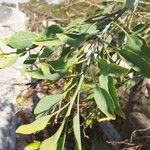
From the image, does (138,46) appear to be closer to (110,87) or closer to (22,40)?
(110,87)

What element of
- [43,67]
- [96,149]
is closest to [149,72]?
[43,67]

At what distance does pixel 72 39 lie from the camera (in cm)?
83

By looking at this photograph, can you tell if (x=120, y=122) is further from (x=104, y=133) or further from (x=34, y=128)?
(x=34, y=128)

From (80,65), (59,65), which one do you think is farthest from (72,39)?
(80,65)

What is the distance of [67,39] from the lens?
2.73 ft

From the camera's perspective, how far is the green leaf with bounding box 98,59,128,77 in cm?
78

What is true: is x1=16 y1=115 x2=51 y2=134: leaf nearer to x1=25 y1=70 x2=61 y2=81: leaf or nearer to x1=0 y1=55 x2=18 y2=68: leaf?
x1=25 y1=70 x2=61 y2=81: leaf

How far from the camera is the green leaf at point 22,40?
939mm

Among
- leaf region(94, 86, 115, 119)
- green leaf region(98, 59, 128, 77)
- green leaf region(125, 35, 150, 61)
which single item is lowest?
leaf region(94, 86, 115, 119)

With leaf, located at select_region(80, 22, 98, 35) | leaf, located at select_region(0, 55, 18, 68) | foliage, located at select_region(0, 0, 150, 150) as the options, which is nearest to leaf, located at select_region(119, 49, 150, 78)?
foliage, located at select_region(0, 0, 150, 150)

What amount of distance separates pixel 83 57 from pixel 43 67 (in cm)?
8

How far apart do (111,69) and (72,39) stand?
0.09 meters

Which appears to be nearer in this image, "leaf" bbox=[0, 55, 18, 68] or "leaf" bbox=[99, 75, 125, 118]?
"leaf" bbox=[99, 75, 125, 118]

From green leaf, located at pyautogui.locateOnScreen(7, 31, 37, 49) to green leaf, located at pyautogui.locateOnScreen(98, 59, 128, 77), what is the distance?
180 mm
